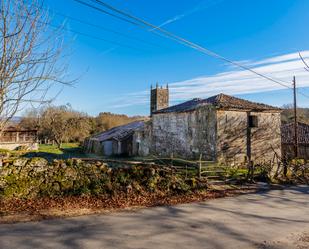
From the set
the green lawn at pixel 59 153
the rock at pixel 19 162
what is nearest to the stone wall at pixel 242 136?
the rock at pixel 19 162

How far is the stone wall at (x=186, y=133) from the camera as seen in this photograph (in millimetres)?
18109

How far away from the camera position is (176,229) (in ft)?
21.5

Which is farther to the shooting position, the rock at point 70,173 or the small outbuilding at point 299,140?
the small outbuilding at point 299,140

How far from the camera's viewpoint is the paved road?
5.60 metres

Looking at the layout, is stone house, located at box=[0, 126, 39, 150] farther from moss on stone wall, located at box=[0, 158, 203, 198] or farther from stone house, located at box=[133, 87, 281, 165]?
moss on stone wall, located at box=[0, 158, 203, 198]

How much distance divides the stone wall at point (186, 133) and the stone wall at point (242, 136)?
25.1 inches

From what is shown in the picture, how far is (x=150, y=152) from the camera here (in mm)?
24969

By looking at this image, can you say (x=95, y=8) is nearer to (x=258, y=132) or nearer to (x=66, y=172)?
(x=66, y=172)

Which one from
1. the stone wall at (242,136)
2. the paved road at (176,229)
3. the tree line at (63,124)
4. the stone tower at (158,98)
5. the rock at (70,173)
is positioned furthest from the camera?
the tree line at (63,124)

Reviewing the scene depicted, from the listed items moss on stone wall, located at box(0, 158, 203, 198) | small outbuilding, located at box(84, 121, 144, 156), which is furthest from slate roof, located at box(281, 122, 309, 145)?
moss on stone wall, located at box(0, 158, 203, 198)

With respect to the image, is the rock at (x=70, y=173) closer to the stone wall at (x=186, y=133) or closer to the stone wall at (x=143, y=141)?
the stone wall at (x=186, y=133)

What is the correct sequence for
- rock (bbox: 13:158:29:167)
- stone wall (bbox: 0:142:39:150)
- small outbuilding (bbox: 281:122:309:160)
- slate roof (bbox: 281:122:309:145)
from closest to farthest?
1. rock (bbox: 13:158:29:167)
2. small outbuilding (bbox: 281:122:309:160)
3. slate roof (bbox: 281:122:309:145)
4. stone wall (bbox: 0:142:39:150)

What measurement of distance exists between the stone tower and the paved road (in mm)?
23088

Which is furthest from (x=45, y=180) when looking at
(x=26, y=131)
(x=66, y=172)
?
(x=26, y=131)
